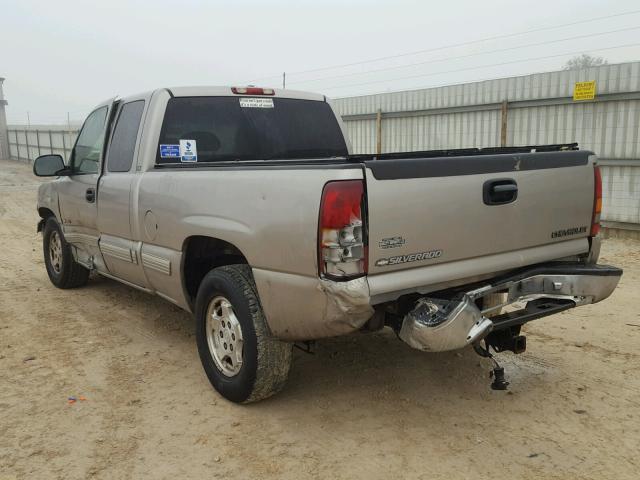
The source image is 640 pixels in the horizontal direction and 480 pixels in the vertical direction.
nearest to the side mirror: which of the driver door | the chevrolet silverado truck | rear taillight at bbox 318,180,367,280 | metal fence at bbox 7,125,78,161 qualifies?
the driver door

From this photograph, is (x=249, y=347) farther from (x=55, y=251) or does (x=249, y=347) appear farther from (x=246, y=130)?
(x=55, y=251)

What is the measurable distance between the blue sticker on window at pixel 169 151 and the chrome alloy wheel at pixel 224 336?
137 cm

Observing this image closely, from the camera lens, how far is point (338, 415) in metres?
3.45

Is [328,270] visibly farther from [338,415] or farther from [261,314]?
[338,415]

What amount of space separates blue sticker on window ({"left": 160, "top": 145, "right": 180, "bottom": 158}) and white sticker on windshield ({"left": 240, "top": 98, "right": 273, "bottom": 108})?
2.32 feet

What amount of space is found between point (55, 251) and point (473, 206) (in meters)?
5.25

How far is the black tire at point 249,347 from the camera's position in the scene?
328cm

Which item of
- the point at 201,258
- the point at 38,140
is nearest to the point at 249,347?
the point at 201,258

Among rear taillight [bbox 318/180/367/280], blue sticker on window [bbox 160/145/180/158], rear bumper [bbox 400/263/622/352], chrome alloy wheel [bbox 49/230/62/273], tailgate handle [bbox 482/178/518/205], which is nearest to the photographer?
rear taillight [bbox 318/180/367/280]

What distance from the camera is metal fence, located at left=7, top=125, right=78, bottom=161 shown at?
26.4 m

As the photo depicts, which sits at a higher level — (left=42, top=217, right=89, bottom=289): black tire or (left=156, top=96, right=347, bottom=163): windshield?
(left=156, top=96, right=347, bottom=163): windshield

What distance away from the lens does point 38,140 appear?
101 ft

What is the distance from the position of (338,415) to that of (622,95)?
7889mm

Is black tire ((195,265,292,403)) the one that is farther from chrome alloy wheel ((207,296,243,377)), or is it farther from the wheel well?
the wheel well
